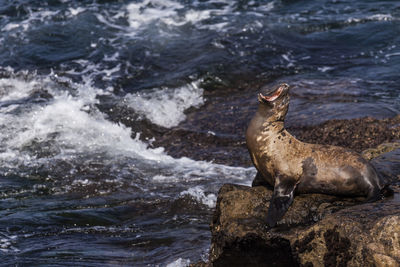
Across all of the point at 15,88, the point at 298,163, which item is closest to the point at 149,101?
the point at 15,88

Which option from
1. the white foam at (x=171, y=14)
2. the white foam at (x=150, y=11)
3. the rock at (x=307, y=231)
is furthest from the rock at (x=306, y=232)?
the white foam at (x=150, y=11)

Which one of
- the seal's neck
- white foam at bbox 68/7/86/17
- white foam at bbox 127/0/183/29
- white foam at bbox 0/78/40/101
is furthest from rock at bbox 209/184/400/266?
white foam at bbox 68/7/86/17

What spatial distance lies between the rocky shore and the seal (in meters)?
0.10

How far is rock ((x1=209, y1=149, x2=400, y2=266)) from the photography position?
4277 millimetres

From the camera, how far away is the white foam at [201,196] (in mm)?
7281

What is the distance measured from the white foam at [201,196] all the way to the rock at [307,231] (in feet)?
6.57

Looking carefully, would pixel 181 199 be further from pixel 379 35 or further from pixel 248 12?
pixel 248 12

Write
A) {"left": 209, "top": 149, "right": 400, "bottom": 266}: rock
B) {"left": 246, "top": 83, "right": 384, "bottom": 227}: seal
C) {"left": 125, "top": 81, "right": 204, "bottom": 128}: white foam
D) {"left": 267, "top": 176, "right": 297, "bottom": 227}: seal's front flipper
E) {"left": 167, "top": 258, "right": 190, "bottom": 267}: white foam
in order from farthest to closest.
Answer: {"left": 125, "top": 81, "right": 204, "bottom": 128}: white foam < {"left": 167, "top": 258, "right": 190, "bottom": 267}: white foam < {"left": 246, "top": 83, "right": 384, "bottom": 227}: seal < {"left": 267, "top": 176, "right": 297, "bottom": 227}: seal's front flipper < {"left": 209, "top": 149, "right": 400, "bottom": 266}: rock

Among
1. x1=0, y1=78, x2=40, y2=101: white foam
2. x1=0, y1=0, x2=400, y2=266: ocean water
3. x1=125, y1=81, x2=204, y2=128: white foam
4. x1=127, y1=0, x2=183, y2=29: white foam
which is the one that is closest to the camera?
x1=0, y1=0, x2=400, y2=266: ocean water

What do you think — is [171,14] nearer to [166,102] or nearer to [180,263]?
[166,102]

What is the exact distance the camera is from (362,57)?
1285cm

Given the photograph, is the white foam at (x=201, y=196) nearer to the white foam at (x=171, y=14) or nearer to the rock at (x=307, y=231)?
the rock at (x=307, y=231)

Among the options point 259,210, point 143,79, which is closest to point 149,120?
point 143,79

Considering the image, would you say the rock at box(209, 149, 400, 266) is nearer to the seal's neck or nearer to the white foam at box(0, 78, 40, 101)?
the seal's neck
